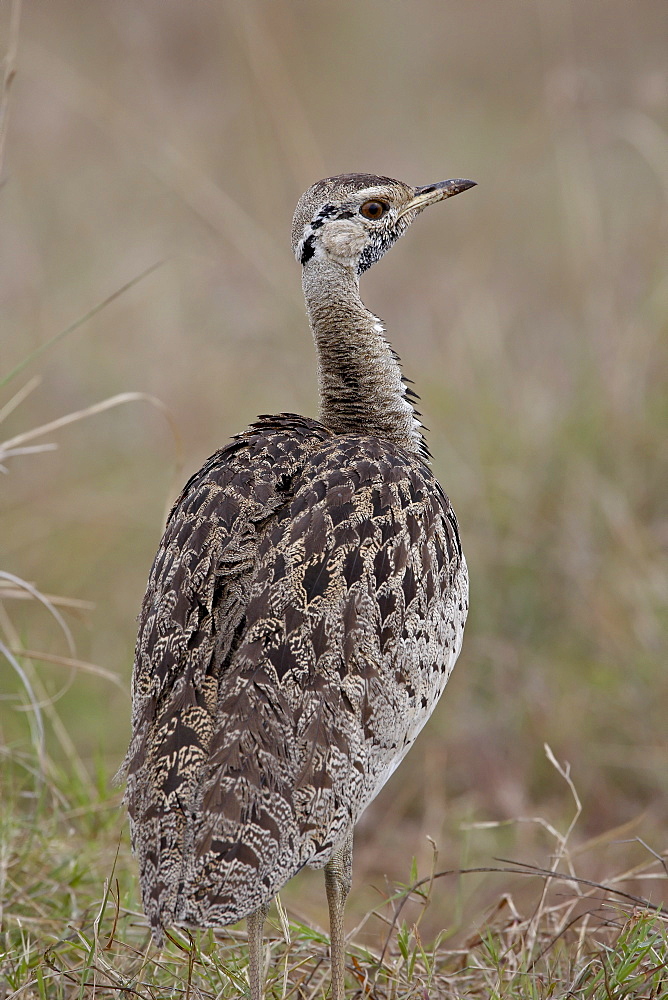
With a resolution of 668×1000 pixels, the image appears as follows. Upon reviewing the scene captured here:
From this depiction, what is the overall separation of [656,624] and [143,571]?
326 centimetres

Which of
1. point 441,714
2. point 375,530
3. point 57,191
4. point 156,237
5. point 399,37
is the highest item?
point 399,37

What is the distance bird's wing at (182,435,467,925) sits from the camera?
2.57 meters

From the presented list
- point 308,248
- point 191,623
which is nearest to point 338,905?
point 191,623

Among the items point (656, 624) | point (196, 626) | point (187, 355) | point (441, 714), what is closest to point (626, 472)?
point (656, 624)

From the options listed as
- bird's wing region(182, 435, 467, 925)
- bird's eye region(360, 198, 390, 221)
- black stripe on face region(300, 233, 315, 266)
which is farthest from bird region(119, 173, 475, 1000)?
bird's eye region(360, 198, 390, 221)

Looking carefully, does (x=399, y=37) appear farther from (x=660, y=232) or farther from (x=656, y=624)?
(x=656, y=624)

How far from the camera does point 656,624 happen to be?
5.29 metres

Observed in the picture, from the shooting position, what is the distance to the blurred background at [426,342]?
543cm

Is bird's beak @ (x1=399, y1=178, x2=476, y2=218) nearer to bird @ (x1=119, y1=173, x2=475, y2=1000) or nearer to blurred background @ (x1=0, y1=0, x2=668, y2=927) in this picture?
bird @ (x1=119, y1=173, x2=475, y2=1000)

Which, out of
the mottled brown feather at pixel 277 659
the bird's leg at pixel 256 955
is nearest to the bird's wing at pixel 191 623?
the mottled brown feather at pixel 277 659

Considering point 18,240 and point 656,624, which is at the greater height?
point 18,240

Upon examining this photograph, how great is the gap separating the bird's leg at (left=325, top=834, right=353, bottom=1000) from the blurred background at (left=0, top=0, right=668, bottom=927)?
0.82 m

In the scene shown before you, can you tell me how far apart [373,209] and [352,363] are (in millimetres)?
528

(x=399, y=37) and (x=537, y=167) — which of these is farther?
(x=399, y=37)
